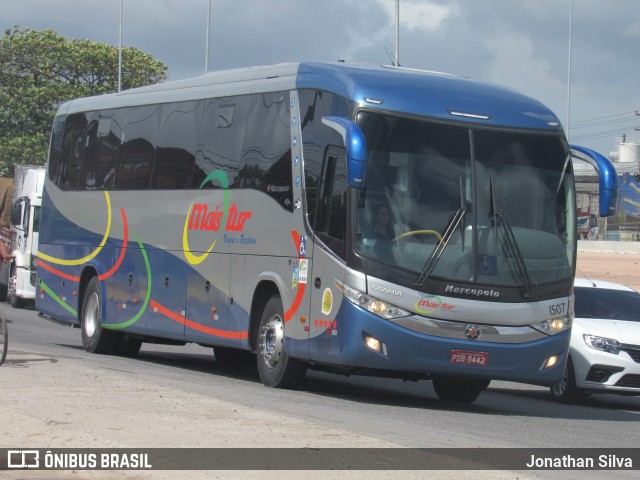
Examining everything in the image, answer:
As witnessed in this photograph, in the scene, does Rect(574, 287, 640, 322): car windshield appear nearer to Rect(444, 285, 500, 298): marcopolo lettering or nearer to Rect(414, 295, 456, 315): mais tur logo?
Rect(444, 285, 500, 298): marcopolo lettering

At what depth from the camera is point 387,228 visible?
1320cm

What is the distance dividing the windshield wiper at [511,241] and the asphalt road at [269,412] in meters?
1.47

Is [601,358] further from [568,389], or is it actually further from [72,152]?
[72,152]

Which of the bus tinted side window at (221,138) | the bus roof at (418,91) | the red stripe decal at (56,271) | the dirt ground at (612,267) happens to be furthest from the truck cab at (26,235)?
the bus roof at (418,91)

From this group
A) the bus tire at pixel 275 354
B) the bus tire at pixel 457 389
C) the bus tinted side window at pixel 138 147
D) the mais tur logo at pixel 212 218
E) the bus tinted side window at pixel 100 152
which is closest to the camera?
the bus tire at pixel 275 354

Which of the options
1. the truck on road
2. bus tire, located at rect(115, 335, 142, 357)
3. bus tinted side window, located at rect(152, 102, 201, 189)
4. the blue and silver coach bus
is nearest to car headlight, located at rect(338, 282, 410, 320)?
the blue and silver coach bus

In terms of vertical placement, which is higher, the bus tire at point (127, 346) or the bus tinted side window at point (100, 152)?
the bus tinted side window at point (100, 152)

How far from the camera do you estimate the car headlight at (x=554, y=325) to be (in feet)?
44.8

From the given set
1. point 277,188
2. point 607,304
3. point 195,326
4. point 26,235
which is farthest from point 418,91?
point 26,235

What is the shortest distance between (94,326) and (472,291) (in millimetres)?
8938

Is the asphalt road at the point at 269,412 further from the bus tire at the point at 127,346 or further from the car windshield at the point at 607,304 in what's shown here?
the bus tire at the point at 127,346

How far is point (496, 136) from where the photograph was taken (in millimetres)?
13812

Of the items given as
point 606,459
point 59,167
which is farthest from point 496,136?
point 59,167

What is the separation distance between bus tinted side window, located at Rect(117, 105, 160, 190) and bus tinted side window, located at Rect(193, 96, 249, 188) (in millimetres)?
1658
